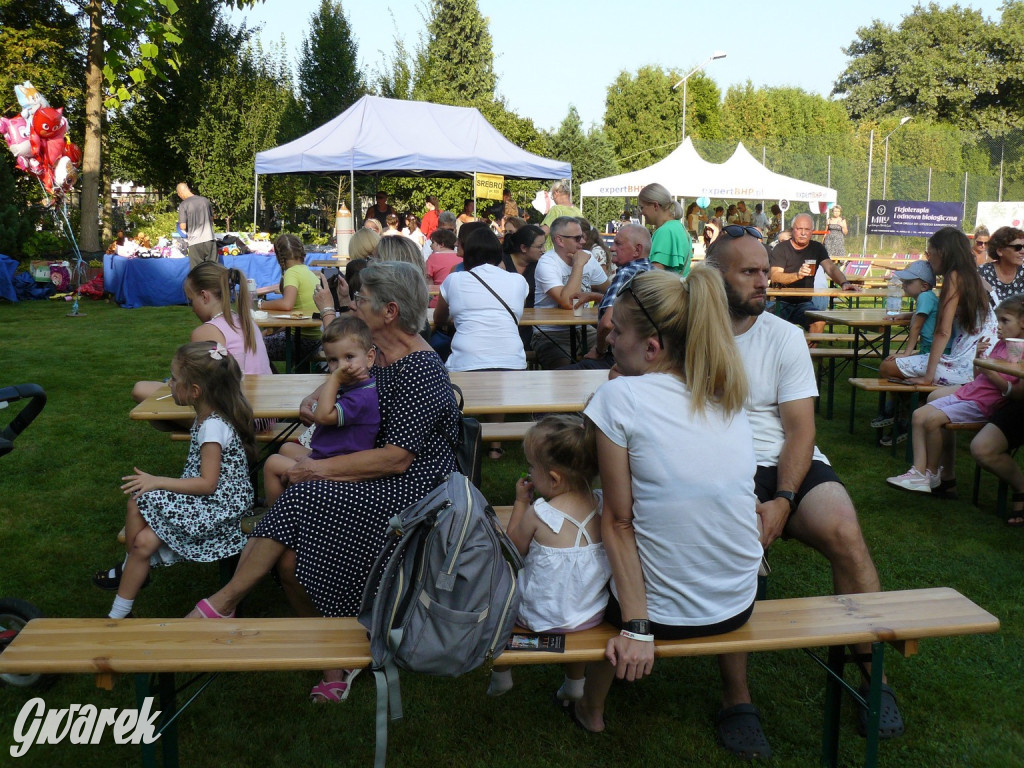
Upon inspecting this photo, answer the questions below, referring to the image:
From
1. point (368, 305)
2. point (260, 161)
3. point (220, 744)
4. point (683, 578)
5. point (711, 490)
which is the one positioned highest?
point (260, 161)

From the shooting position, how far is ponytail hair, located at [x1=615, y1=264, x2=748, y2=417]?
2174mm

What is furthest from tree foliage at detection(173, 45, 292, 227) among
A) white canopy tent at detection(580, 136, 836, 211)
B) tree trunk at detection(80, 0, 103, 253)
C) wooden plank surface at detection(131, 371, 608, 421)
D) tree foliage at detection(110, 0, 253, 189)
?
wooden plank surface at detection(131, 371, 608, 421)

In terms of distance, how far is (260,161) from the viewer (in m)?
14.1

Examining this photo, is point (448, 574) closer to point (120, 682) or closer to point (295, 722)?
point (295, 722)

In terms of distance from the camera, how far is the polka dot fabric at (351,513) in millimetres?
2752

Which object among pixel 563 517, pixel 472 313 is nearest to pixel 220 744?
pixel 563 517

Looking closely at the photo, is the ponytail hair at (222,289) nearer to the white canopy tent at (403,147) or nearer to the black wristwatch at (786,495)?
the black wristwatch at (786,495)

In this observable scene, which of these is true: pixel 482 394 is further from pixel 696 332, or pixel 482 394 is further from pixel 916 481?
pixel 916 481

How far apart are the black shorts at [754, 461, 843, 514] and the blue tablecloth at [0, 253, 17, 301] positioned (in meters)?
13.9

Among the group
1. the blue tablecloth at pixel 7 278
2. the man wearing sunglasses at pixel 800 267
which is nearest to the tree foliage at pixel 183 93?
the blue tablecloth at pixel 7 278

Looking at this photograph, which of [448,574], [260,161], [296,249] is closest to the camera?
[448,574]

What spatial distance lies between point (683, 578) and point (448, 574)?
1.95 feet

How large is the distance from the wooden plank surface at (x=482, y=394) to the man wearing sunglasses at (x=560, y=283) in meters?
2.00

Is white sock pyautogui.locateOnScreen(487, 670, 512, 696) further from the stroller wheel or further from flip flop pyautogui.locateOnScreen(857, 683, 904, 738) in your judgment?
the stroller wheel
